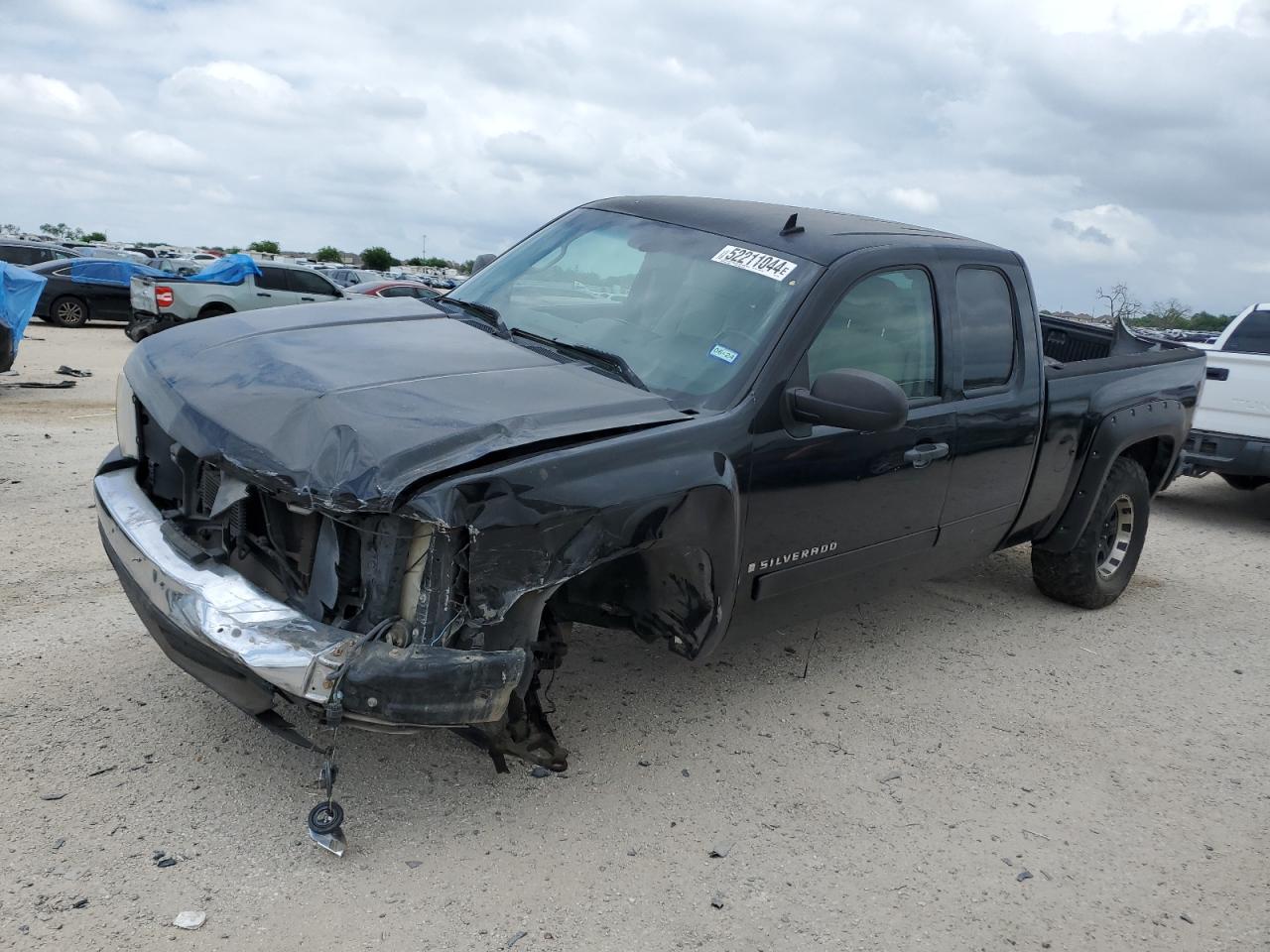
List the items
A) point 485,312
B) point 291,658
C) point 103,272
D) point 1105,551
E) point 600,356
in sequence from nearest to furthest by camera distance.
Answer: point 291,658
point 600,356
point 485,312
point 1105,551
point 103,272

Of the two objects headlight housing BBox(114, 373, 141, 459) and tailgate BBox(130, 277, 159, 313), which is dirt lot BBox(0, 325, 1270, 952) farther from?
tailgate BBox(130, 277, 159, 313)

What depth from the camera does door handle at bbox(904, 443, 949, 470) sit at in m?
4.03

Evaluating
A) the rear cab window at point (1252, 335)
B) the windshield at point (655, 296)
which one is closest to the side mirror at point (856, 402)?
the windshield at point (655, 296)

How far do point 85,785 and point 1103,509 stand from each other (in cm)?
489

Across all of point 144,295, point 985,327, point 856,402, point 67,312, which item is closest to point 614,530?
point 856,402

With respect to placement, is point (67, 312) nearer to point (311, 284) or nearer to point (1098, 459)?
point (311, 284)

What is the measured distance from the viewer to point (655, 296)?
3.93 metres

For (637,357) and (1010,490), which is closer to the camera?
(637,357)

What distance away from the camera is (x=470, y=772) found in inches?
137

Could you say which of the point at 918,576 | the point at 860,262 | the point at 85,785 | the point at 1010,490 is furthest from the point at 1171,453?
the point at 85,785

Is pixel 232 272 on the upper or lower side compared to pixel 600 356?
lower

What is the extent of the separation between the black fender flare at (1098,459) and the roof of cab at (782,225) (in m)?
1.16

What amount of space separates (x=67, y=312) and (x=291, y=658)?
2147cm

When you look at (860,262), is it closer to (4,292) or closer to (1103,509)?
(1103,509)
